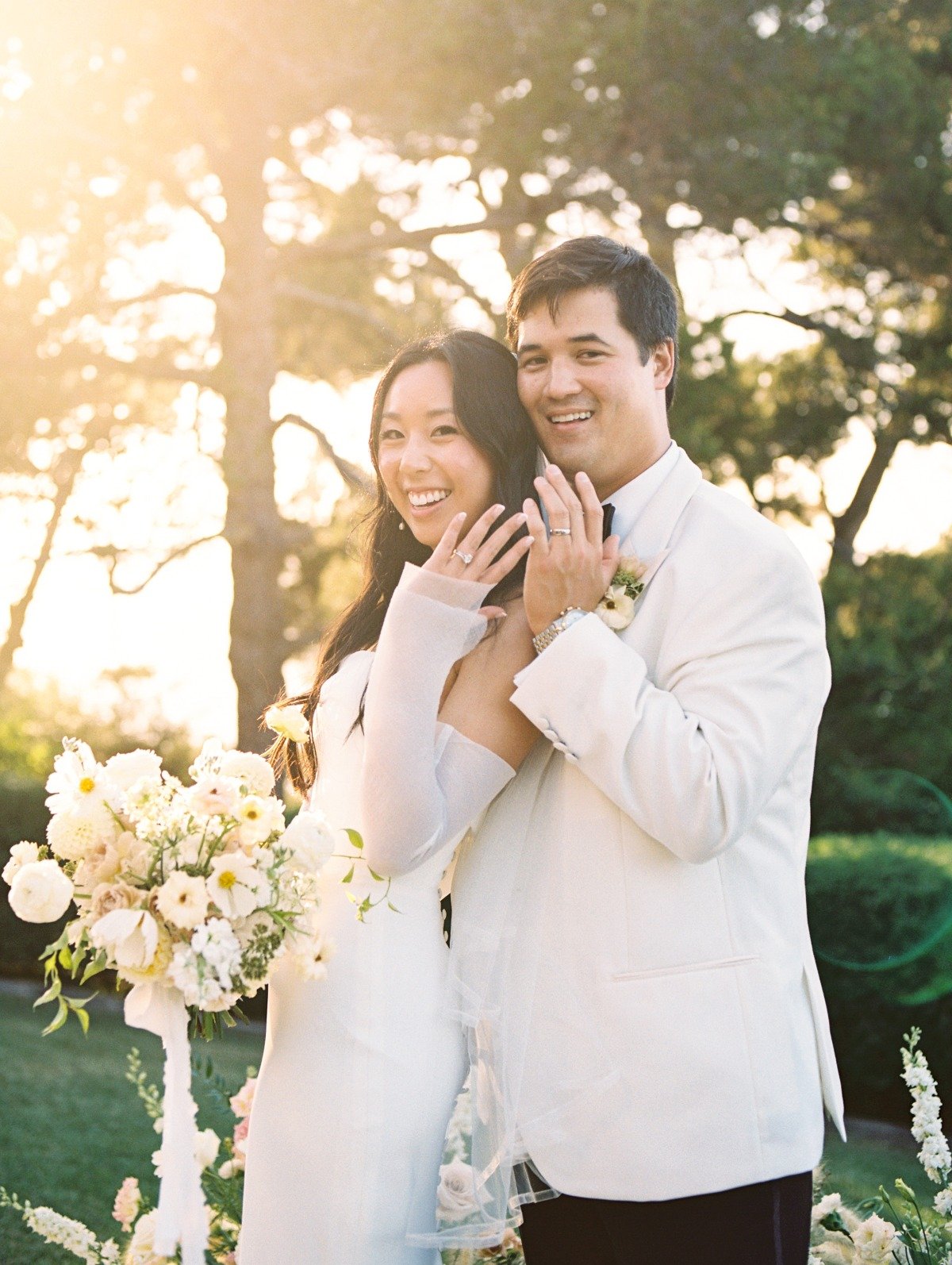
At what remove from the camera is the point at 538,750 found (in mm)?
2734

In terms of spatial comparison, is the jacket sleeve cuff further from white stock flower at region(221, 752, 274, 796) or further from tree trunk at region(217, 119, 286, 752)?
tree trunk at region(217, 119, 286, 752)

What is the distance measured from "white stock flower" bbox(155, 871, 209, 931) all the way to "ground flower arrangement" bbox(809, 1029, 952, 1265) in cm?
177

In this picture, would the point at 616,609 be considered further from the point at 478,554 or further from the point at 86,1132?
the point at 86,1132

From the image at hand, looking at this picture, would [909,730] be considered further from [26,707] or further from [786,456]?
[26,707]

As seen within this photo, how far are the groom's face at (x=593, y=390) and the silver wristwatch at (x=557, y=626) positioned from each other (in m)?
0.43

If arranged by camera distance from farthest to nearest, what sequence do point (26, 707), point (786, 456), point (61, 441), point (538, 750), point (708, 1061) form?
1. point (26, 707)
2. point (786, 456)
3. point (61, 441)
4. point (538, 750)
5. point (708, 1061)

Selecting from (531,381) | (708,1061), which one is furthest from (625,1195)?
(531,381)

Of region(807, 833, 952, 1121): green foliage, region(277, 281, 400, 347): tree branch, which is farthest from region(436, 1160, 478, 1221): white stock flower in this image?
region(277, 281, 400, 347): tree branch

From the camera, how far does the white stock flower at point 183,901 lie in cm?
226

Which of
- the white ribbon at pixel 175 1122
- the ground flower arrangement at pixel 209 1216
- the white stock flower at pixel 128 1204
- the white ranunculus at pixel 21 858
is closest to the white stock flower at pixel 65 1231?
the ground flower arrangement at pixel 209 1216

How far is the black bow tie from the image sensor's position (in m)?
2.69

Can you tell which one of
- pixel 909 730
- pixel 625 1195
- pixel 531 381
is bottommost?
pixel 625 1195

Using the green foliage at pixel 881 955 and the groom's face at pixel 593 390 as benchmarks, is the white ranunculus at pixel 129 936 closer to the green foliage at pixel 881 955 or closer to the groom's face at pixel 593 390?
the groom's face at pixel 593 390

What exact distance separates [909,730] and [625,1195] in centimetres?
1068
